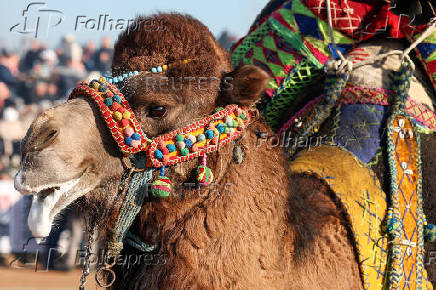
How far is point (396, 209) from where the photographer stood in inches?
126

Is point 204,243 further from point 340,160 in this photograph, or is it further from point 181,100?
point 340,160

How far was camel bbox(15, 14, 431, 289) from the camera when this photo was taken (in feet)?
8.43

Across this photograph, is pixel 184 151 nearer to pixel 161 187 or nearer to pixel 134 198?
pixel 161 187

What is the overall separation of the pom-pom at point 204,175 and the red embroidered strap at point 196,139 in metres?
0.07

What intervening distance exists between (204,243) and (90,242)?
1.74 feet

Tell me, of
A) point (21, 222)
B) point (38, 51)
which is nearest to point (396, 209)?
point (21, 222)

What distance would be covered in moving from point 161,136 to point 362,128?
53.6 inches

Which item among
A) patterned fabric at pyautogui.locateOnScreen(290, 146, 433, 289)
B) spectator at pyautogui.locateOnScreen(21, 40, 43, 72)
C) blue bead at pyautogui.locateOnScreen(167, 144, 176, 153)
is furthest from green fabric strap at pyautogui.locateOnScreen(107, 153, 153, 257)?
spectator at pyautogui.locateOnScreen(21, 40, 43, 72)

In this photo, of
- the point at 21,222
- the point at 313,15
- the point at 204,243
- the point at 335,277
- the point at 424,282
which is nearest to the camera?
the point at 204,243

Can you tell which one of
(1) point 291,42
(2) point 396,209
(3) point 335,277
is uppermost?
(1) point 291,42

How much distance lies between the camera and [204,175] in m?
2.71

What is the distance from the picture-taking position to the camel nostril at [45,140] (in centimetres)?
251

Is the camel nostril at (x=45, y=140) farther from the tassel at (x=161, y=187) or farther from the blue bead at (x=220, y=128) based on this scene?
the blue bead at (x=220, y=128)

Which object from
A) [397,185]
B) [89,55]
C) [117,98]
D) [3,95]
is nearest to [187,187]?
[117,98]
